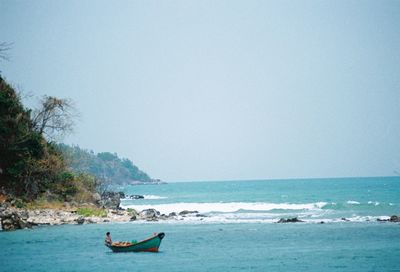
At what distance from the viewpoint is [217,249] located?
26.6 m

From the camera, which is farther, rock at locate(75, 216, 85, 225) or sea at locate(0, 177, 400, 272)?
rock at locate(75, 216, 85, 225)

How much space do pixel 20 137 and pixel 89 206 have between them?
7.80 metres

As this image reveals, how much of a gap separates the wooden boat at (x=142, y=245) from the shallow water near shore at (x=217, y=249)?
0.40m

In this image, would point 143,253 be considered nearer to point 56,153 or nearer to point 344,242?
point 344,242

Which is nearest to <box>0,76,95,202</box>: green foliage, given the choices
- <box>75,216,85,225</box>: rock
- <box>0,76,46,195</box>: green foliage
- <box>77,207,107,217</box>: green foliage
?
<box>0,76,46,195</box>: green foliage

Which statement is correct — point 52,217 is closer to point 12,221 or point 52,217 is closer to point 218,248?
point 12,221

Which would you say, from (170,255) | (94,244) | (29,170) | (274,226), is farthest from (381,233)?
(29,170)

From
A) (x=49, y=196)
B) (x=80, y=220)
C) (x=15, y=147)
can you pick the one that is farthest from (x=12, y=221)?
(x=49, y=196)

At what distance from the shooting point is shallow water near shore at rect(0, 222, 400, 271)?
22031mm

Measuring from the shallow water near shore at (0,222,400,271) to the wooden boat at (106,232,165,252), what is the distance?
397mm

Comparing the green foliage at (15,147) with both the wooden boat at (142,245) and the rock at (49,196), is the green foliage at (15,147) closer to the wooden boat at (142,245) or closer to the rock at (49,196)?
A: the rock at (49,196)

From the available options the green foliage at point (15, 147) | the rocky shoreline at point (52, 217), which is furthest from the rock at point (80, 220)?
the green foliage at point (15, 147)

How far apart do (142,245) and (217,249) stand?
3668 millimetres

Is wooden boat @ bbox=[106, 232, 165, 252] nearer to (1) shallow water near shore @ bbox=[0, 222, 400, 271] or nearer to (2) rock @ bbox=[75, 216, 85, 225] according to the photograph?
(1) shallow water near shore @ bbox=[0, 222, 400, 271]
